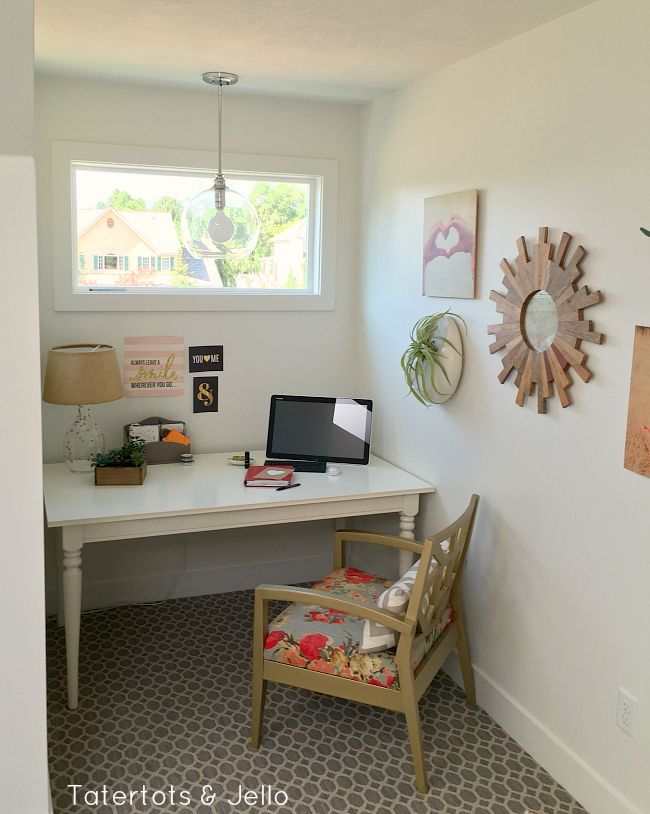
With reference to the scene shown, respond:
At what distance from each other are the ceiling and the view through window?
1.52 ft

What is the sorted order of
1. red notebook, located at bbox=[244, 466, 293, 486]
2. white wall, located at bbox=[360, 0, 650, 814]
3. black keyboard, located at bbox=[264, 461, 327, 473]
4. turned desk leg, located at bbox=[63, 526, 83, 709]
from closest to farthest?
1. white wall, located at bbox=[360, 0, 650, 814]
2. turned desk leg, located at bbox=[63, 526, 83, 709]
3. red notebook, located at bbox=[244, 466, 293, 486]
4. black keyboard, located at bbox=[264, 461, 327, 473]

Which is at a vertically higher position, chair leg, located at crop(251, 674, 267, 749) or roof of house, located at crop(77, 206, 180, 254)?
roof of house, located at crop(77, 206, 180, 254)

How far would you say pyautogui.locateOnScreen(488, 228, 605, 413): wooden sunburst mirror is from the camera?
2.11m

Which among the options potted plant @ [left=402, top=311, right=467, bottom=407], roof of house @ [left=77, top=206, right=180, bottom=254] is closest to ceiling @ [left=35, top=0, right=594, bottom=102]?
roof of house @ [left=77, top=206, right=180, bottom=254]

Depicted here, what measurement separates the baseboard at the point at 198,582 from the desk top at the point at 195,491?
62cm

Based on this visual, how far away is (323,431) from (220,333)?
0.70m

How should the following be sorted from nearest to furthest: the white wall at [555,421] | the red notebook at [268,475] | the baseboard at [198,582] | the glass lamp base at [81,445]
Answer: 1. the white wall at [555,421]
2. the red notebook at [268,475]
3. the glass lamp base at [81,445]
4. the baseboard at [198,582]

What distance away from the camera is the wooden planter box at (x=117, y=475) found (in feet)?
9.54

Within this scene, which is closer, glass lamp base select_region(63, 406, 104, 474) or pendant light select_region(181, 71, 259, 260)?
pendant light select_region(181, 71, 259, 260)

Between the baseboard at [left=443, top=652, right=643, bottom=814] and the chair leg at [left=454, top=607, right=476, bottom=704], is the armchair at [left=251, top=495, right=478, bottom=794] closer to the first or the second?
the chair leg at [left=454, top=607, right=476, bottom=704]

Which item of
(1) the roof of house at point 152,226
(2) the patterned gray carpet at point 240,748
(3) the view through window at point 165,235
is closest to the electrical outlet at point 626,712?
(2) the patterned gray carpet at point 240,748

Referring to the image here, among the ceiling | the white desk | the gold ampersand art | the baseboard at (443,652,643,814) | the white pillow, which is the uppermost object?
the ceiling

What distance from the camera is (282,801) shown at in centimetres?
219

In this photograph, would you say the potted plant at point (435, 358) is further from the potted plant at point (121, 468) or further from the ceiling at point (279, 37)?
the potted plant at point (121, 468)
